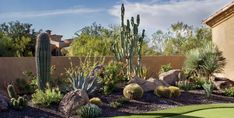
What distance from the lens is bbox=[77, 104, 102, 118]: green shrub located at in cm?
1238

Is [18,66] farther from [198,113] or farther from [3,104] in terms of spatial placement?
[198,113]

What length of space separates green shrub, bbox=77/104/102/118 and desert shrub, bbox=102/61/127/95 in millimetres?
3471

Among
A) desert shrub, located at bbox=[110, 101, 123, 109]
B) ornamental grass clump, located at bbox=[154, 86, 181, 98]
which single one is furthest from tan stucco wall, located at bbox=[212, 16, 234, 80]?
desert shrub, located at bbox=[110, 101, 123, 109]

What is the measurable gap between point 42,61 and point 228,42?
403 inches

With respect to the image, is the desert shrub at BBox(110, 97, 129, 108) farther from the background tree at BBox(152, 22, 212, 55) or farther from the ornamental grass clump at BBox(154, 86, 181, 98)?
the background tree at BBox(152, 22, 212, 55)

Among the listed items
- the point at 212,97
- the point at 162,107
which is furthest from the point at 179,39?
the point at 162,107

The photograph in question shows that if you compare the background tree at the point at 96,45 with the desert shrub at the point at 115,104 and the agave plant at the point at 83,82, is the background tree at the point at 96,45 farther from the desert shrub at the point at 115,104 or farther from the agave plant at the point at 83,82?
the desert shrub at the point at 115,104

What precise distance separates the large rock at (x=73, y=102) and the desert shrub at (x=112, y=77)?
116 inches

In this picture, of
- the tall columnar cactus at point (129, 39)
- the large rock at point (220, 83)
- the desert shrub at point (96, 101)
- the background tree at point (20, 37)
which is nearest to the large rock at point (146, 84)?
the tall columnar cactus at point (129, 39)

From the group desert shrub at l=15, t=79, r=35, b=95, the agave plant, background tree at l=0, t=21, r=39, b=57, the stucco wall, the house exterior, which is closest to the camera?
the agave plant

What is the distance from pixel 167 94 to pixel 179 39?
22647 millimetres

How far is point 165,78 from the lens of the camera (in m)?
19.1

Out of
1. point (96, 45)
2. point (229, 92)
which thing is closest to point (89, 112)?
point (229, 92)

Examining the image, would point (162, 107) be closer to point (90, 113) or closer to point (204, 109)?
point (204, 109)
